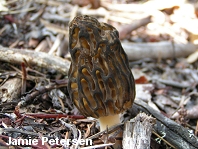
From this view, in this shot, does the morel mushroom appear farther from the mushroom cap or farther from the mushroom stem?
the mushroom stem

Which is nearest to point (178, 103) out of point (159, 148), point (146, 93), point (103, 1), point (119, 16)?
point (146, 93)

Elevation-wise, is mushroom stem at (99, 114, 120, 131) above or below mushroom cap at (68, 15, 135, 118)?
below

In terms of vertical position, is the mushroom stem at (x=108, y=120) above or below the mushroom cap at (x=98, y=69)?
below

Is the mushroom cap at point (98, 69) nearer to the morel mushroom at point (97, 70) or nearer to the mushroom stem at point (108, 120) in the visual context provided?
the morel mushroom at point (97, 70)

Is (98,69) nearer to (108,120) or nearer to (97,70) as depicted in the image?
(97,70)

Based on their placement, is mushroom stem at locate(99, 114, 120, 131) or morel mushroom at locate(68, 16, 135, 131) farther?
mushroom stem at locate(99, 114, 120, 131)

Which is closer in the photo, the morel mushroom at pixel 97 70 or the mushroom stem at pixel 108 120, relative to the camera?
the morel mushroom at pixel 97 70

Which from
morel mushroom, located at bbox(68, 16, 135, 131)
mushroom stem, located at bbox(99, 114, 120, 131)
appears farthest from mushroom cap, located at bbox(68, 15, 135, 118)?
mushroom stem, located at bbox(99, 114, 120, 131)

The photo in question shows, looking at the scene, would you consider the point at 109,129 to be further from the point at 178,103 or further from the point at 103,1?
the point at 103,1

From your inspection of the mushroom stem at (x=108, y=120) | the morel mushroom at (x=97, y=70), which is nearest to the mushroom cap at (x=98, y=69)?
the morel mushroom at (x=97, y=70)
